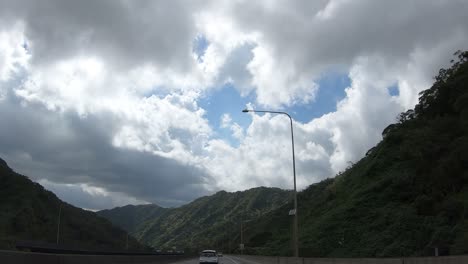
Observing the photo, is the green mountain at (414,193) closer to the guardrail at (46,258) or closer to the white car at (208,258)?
the white car at (208,258)

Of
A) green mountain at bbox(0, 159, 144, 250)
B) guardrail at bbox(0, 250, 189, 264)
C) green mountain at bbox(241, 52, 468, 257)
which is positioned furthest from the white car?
green mountain at bbox(0, 159, 144, 250)

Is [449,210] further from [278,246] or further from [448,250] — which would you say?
[278,246]

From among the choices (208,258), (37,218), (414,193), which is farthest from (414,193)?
(37,218)

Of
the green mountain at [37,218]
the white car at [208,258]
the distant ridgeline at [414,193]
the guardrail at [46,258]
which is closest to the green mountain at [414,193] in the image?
the distant ridgeline at [414,193]

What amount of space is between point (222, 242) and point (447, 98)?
13337cm

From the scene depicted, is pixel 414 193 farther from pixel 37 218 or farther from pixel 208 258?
pixel 37 218

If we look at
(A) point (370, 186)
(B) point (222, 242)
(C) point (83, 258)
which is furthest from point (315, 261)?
(B) point (222, 242)

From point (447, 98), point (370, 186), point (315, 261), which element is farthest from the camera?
Result: point (370, 186)

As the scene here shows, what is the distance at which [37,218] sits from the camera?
108312mm

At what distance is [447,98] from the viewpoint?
234 feet

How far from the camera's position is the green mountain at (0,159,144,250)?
99.5m

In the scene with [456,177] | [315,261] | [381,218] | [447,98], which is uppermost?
[447,98]

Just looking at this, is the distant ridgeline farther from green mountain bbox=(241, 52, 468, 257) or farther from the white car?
Result: the white car

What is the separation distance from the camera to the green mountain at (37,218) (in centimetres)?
9953
